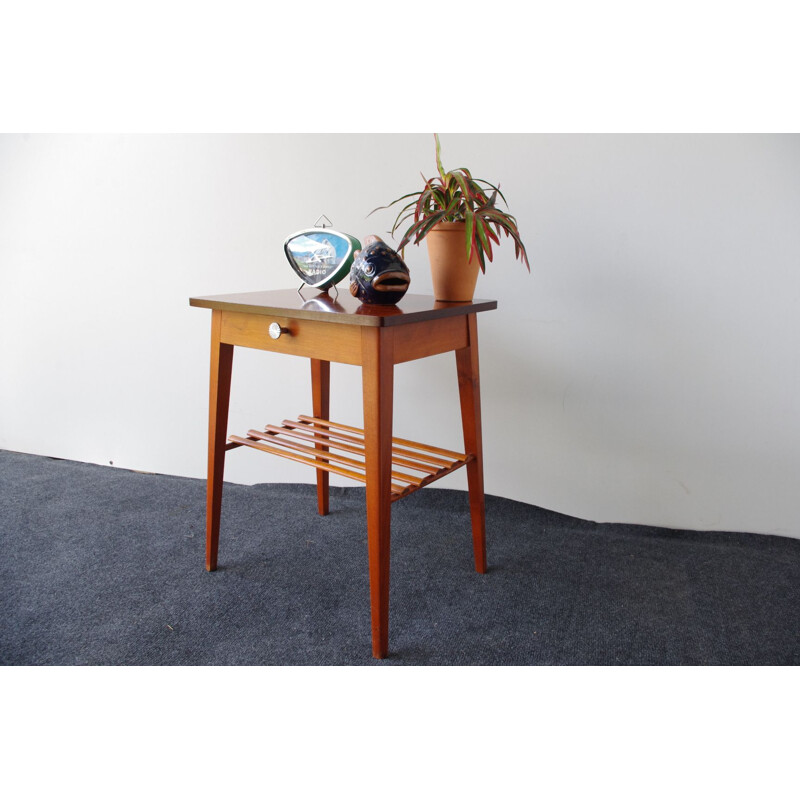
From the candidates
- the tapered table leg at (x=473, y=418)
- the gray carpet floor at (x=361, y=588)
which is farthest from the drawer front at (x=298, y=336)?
the gray carpet floor at (x=361, y=588)

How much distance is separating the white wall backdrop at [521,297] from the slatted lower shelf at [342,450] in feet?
1.44

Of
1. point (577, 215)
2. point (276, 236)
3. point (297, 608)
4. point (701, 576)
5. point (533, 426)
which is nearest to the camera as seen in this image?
point (297, 608)

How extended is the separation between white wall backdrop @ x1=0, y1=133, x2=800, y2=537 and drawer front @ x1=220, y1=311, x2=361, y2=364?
0.71m

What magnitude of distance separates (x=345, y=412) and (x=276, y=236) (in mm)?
655

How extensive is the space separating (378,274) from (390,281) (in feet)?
0.11

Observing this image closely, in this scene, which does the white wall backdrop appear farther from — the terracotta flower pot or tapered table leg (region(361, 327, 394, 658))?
tapered table leg (region(361, 327, 394, 658))

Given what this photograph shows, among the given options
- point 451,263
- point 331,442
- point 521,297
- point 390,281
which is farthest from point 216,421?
point 521,297

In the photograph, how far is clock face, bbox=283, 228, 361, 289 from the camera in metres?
1.63

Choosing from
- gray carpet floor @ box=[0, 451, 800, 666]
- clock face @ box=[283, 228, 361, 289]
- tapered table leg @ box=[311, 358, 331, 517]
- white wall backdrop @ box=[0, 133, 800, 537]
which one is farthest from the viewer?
tapered table leg @ box=[311, 358, 331, 517]

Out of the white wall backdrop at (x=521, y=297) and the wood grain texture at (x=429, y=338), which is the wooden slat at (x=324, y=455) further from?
the white wall backdrop at (x=521, y=297)

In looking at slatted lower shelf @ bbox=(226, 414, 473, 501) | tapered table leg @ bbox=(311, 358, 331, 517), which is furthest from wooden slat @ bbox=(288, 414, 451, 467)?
tapered table leg @ bbox=(311, 358, 331, 517)

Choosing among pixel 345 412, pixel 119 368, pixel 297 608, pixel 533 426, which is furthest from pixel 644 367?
pixel 119 368

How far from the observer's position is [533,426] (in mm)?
2137

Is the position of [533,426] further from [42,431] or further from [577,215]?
[42,431]
